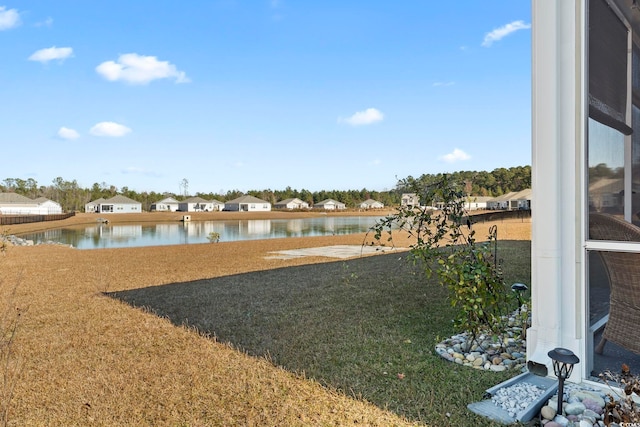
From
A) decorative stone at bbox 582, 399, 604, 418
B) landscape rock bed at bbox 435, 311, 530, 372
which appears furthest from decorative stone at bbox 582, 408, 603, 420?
landscape rock bed at bbox 435, 311, 530, 372

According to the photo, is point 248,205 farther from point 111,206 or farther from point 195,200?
point 111,206

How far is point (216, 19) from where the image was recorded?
11.0m

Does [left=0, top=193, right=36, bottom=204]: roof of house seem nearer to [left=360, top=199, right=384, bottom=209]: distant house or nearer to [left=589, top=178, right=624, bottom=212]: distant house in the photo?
[left=360, top=199, right=384, bottom=209]: distant house

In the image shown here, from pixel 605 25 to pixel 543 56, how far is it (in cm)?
48

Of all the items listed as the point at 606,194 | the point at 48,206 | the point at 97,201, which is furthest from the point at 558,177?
the point at 97,201

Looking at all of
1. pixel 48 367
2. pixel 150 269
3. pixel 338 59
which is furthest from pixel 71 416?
pixel 338 59

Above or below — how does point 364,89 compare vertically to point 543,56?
above

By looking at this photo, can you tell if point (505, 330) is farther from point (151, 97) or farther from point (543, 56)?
point (151, 97)

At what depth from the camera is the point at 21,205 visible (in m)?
45.3

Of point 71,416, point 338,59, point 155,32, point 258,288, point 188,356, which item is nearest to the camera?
point 71,416

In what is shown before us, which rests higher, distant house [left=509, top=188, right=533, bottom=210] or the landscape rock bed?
distant house [left=509, top=188, right=533, bottom=210]

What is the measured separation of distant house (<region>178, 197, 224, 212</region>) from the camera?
63062 millimetres

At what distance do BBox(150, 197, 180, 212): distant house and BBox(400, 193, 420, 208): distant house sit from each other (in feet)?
213

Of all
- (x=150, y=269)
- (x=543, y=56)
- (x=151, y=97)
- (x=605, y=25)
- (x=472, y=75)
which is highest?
(x=151, y=97)
